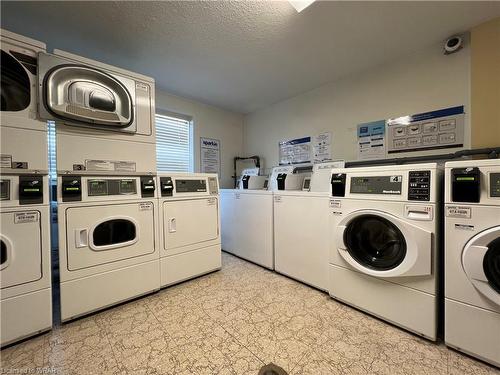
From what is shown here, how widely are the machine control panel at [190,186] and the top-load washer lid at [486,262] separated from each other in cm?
205

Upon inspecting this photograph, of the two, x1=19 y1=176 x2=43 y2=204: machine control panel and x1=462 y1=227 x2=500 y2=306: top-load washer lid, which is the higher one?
x1=19 y1=176 x2=43 y2=204: machine control panel

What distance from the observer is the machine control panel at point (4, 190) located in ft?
4.18

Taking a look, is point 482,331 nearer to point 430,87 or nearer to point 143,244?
point 430,87

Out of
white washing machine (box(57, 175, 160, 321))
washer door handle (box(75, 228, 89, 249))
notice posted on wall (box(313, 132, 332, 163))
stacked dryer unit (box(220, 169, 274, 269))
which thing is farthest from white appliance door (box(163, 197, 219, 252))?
notice posted on wall (box(313, 132, 332, 163))

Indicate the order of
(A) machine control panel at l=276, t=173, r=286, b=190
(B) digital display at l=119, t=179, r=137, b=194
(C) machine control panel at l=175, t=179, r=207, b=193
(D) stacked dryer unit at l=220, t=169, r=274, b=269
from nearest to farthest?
(B) digital display at l=119, t=179, r=137, b=194 < (C) machine control panel at l=175, t=179, r=207, b=193 < (D) stacked dryer unit at l=220, t=169, r=274, b=269 < (A) machine control panel at l=276, t=173, r=286, b=190

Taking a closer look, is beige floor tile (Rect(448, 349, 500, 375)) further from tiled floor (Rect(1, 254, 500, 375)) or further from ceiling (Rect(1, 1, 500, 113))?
ceiling (Rect(1, 1, 500, 113))

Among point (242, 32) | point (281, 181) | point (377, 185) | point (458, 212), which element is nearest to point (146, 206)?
point (281, 181)

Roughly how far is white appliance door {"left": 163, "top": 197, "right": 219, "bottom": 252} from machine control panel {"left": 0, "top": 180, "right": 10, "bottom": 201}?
0.97 m

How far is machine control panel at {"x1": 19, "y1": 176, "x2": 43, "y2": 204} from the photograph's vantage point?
133 centimetres

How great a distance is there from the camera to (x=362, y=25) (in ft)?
5.66

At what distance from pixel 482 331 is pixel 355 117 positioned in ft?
6.79

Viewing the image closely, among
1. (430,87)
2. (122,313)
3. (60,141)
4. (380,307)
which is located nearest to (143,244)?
(122,313)

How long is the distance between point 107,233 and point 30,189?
56cm

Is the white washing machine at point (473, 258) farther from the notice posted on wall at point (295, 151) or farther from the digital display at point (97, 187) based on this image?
the digital display at point (97, 187)
